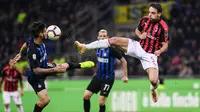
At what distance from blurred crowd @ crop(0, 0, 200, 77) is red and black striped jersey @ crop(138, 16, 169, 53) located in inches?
294

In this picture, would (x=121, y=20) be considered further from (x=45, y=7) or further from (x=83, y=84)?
(x=83, y=84)

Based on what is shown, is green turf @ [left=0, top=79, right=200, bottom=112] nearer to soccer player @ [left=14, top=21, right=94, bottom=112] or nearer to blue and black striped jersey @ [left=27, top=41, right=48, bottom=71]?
soccer player @ [left=14, top=21, right=94, bottom=112]

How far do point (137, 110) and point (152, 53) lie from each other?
6.83 metres

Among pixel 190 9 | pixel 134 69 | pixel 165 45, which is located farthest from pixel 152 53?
pixel 190 9

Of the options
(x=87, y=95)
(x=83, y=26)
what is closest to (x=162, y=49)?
(x=87, y=95)

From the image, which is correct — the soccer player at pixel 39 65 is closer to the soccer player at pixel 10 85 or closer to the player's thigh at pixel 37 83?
the player's thigh at pixel 37 83

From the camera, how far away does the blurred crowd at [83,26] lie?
68.3 ft

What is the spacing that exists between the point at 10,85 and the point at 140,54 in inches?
278

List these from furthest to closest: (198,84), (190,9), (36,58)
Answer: (190,9) → (198,84) → (36,58)

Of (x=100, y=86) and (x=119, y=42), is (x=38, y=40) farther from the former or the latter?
(x=100, y=86)

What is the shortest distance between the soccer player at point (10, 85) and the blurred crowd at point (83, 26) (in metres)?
2.86

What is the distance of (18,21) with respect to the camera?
25422mm

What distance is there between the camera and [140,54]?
12.3 metres

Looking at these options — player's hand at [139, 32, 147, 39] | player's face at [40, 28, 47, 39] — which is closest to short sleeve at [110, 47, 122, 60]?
player's hand at [139, 32, 147, 39]
